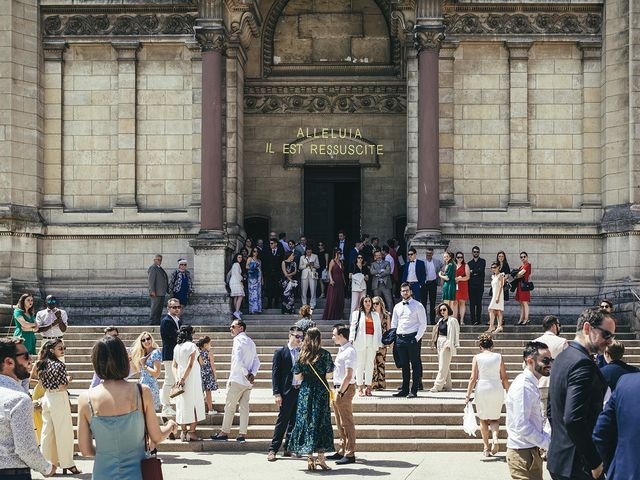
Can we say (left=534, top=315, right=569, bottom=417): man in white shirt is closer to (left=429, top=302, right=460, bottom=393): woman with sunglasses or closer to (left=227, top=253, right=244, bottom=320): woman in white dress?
(left=429, top=302, right=460, bottom=393): woman with sunglasses

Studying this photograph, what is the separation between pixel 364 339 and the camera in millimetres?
20000

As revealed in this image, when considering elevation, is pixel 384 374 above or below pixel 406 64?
below

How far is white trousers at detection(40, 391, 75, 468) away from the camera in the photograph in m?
15.5

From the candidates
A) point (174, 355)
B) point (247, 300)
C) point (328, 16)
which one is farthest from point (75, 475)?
point (328, 16)

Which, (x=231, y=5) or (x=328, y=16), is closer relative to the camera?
(x=231, y=5)

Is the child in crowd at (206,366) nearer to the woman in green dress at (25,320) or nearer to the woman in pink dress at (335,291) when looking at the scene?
the woman in green dress at (25,320)

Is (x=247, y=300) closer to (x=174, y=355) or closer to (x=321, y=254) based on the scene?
(x=321, y=254)

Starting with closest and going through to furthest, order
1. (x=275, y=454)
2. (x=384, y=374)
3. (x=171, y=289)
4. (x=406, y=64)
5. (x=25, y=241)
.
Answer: (x=275, y=454), (x=384, y=374), (x=171, y=289), (x=25, y=241), (x=406, y=64)

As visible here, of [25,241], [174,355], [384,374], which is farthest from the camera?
[25,241]

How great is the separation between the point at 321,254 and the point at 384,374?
830 centimetres

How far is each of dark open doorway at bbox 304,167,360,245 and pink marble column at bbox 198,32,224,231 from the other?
425cm

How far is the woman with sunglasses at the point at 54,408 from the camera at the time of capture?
15.4 m

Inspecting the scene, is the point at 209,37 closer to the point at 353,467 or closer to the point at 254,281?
the point at 254,281

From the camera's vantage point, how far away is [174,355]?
17469 mm
